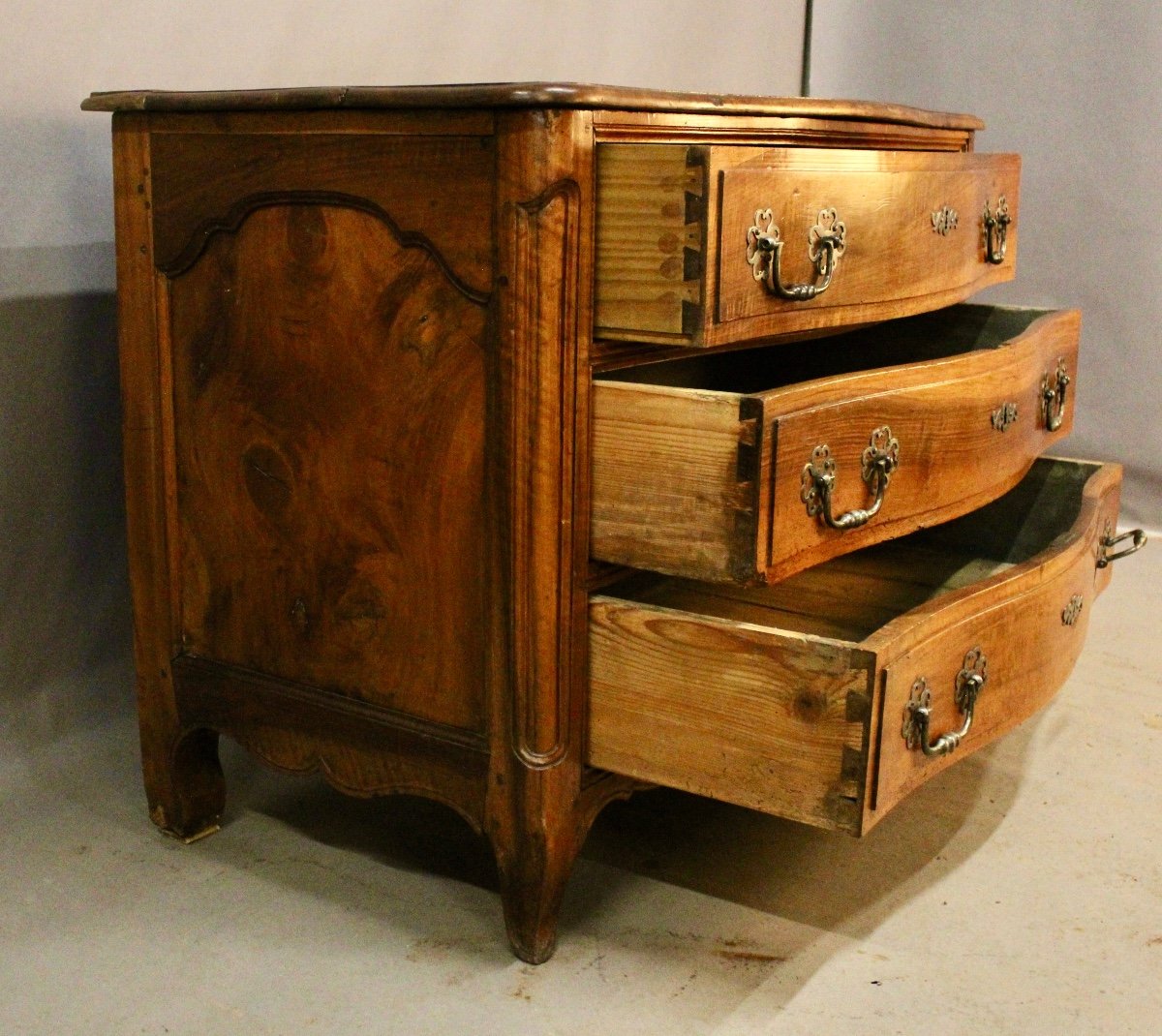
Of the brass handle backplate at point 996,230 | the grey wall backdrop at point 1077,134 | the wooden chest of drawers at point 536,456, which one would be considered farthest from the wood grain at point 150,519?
the grey wall backdrop at point 1077,134

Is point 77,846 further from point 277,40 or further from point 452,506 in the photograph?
point 277,40

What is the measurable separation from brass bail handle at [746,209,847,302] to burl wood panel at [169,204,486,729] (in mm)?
227

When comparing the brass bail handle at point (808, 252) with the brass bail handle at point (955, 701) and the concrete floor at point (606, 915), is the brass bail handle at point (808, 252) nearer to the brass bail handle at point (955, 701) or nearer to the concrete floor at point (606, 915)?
the brass bail handle at point (955, 701)

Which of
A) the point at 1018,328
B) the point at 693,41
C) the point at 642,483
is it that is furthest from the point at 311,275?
the point at 693,41

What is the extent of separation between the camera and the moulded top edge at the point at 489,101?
1.15 metres

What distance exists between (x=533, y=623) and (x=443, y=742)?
0.17 meters

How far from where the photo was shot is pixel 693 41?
2709 mm

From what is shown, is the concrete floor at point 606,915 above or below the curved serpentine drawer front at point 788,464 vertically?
below

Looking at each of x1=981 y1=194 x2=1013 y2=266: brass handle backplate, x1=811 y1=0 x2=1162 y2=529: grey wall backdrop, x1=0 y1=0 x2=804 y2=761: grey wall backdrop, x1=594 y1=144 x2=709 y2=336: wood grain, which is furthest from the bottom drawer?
x1=811 y1=0 x2=1162 y2=529: grey wall backdrop

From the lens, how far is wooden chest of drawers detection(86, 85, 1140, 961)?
118 centimetres

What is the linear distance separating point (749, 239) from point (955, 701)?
443 millimetres

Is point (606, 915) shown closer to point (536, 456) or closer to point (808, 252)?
point (536, 456)

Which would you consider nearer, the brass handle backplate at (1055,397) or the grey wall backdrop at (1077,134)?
the brass handle backplate at (1055,397)

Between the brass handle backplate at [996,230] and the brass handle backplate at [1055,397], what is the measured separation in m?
0.15
